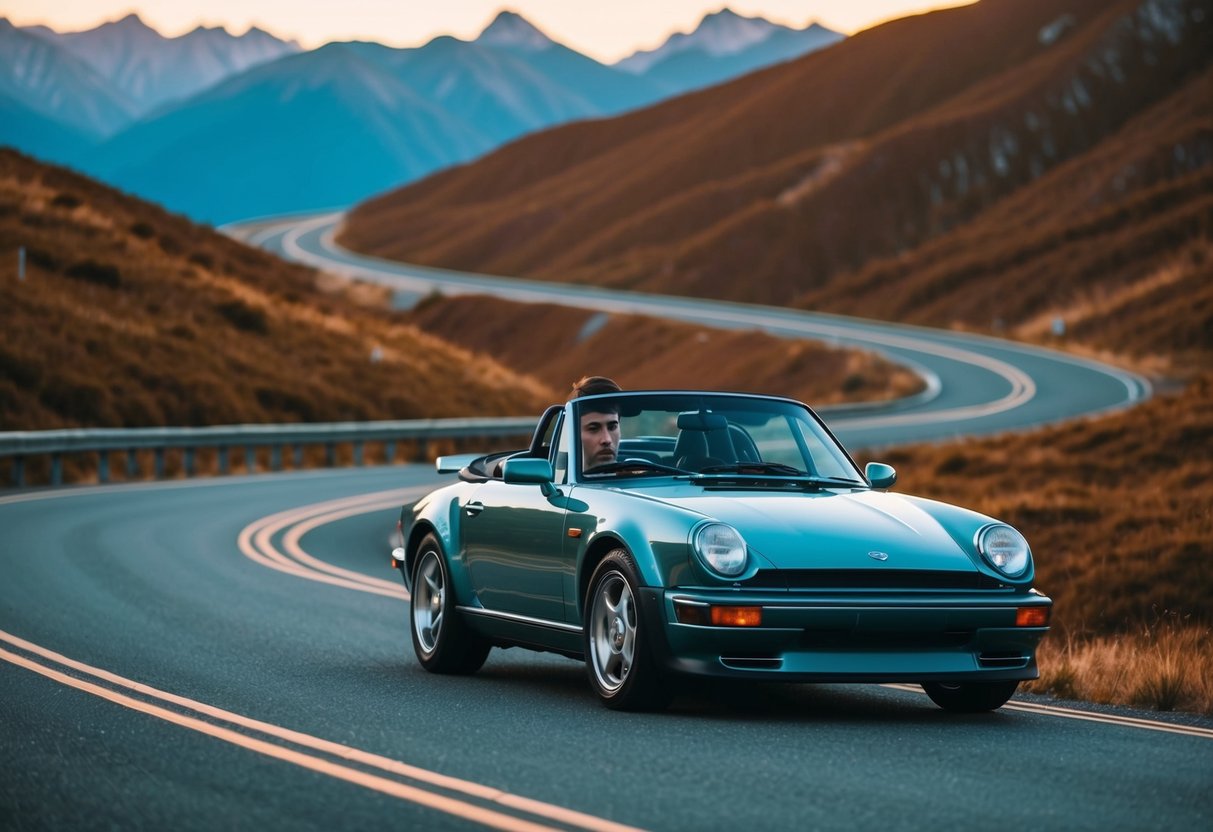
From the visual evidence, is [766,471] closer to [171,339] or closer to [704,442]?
[704,442]

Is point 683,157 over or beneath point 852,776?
over

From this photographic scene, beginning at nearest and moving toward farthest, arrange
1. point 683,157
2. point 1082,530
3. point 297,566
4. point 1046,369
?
point 297,566 < point 1082,530 < point 1046,369 < point 683,157

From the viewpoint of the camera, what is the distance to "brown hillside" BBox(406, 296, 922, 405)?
208 ft

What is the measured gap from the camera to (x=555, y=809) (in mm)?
5949

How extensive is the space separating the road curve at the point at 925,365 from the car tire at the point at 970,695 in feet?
98.1

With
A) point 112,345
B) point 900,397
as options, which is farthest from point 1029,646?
point 900,397

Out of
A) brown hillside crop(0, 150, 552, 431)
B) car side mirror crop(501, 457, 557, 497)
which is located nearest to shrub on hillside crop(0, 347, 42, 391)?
brown hillside crop(0, 150, 552, 431)

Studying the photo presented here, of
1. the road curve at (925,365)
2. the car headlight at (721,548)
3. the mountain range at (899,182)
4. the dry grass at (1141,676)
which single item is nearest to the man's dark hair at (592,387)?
the car headlight at (721,548)

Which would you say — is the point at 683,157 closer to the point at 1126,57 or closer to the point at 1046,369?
the point at 1126,57

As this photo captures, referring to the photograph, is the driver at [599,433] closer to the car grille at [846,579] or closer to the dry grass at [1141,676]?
the car grille at [846,579]

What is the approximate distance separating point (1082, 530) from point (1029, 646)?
14.4 meters

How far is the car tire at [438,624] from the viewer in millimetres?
9891

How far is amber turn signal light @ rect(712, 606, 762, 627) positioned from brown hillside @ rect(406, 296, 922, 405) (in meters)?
50.9

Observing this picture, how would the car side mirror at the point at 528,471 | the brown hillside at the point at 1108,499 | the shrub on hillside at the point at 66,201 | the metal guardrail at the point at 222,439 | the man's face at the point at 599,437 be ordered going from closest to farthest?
the car side mirror at the point at 528,471, the man's face at the point at 599,437, the brown hillside at the point at 1108,499, the metal guardrail at the point at 222,439, the shrub on hillside at the point at 66,201
